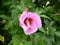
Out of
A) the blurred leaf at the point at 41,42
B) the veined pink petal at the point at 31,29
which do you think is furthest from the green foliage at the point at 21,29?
the veined pink petal at the point at 31,29

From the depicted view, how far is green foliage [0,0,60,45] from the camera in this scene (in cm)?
128

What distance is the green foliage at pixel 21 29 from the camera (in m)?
1.28

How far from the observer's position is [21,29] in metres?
1.29

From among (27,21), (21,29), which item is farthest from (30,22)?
(21,29)

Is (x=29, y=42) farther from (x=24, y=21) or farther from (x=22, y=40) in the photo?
(x=24, y=21)

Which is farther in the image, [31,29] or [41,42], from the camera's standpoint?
[41,42]

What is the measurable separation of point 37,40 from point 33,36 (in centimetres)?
4

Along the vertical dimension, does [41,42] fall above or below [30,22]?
below

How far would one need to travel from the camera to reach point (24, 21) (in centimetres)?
117

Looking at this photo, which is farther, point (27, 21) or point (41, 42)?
point (41, 42)

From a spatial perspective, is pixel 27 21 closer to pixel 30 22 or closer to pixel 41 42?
pixel 30 22

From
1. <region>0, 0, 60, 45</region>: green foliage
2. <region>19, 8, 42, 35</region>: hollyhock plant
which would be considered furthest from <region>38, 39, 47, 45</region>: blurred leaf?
<region>19, 8, 42, 35</region>: hollyhock plant

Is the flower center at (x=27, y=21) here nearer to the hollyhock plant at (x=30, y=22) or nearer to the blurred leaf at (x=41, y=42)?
the hollyhock plant at (x=30, y=22)

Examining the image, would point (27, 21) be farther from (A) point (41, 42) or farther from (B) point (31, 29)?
(A) point (41, 42)
